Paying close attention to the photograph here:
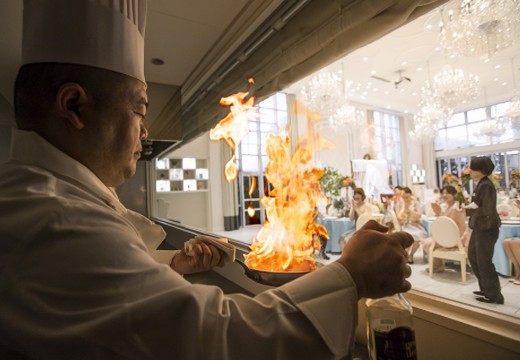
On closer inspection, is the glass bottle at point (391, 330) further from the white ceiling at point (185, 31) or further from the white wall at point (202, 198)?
the white wall at point (202, 198)

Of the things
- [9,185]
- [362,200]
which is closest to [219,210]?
[362,200]

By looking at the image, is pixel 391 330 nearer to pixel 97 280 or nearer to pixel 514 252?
pixel 97 280

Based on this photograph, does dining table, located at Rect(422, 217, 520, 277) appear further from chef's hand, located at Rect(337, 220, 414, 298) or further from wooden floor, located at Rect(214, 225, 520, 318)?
chef's hand, located at Rect(337, 220, 414, 298)

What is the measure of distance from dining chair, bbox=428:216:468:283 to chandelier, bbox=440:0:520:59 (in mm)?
2321

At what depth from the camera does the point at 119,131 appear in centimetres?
67

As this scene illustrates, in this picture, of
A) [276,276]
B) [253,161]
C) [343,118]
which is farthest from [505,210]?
[253,161]

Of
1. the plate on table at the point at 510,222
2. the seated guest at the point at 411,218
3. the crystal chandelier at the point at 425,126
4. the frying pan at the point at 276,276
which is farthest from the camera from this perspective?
the crystal chandelier at the point at 425,126

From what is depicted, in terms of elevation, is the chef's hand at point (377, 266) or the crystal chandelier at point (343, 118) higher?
the crystal chandelier at point (343, 118)

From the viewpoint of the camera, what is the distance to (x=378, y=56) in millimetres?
6398

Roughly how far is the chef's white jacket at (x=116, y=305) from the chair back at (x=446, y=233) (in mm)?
4408

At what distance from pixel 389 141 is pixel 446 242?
844cm

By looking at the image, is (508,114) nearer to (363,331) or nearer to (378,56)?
(363,331)

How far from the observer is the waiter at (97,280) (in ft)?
1.29

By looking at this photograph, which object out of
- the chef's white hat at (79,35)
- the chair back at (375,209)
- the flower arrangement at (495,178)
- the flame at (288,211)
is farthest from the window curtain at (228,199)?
the chef's white hat at (79,35)
